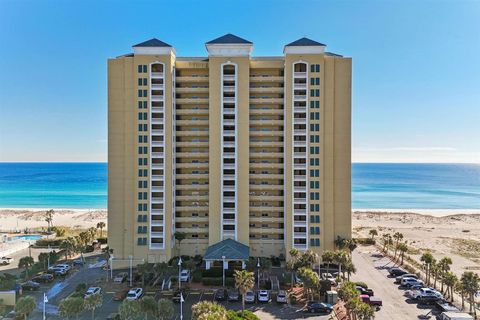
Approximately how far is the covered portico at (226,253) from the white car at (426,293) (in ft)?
73.8

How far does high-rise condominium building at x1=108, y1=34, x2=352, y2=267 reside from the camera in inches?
2127

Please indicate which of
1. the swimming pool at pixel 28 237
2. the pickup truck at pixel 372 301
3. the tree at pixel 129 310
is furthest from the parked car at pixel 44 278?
the pickup truck at pixel 372 301

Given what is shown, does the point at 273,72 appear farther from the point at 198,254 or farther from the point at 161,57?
the point at 198,254

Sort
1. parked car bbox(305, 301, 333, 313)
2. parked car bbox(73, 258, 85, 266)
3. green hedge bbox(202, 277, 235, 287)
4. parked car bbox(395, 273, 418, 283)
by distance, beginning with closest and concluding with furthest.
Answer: parked car bbox(305, 301, 333, 313), green hedge bbox(202, 277, 235, 287), parked car bbox(395, 273, 418, 283), parked car bbox(73, 258, 85, 266)

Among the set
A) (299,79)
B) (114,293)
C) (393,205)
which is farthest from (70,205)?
(393,205)

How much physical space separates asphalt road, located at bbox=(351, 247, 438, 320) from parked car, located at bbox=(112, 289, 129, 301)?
30300 millimetres

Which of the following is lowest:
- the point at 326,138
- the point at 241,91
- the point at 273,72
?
the point at 326,138

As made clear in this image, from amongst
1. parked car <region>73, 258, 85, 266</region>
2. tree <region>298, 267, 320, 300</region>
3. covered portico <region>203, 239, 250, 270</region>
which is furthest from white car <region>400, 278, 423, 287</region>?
parked car <region>73, 258, 85, 266</region>

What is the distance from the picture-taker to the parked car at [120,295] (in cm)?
4053

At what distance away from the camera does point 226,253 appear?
Result: 163 ft

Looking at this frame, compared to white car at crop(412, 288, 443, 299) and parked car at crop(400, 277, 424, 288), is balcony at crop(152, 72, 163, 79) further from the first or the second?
white car at crop(412, 288, 443, 299)

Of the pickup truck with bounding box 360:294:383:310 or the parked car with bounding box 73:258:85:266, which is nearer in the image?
the pickup truck with bounding box 360:294:383:310

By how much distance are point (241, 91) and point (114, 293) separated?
35.7 metres

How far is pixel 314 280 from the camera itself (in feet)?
123
